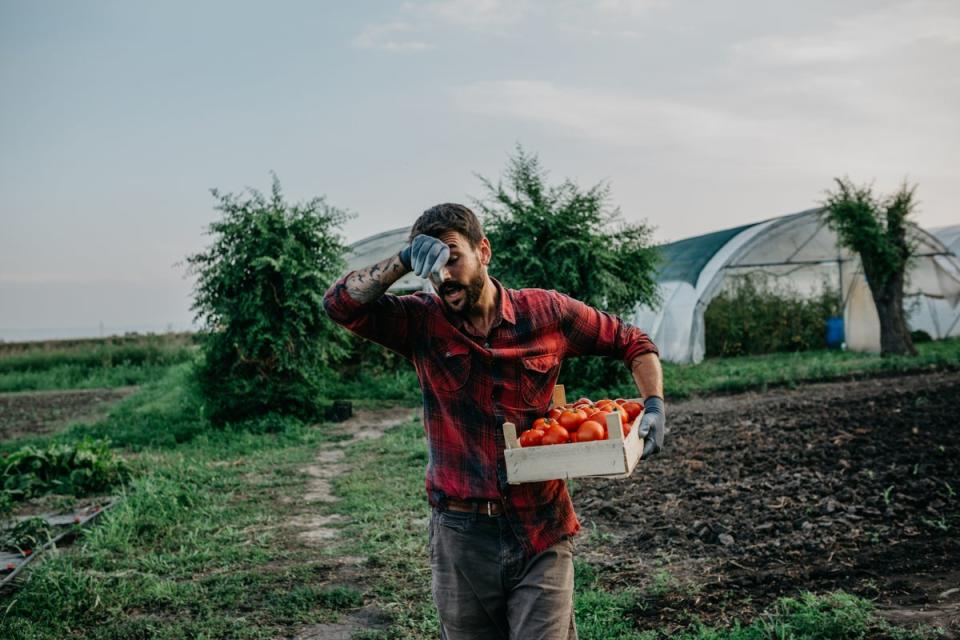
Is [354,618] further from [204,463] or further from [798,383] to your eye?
[798,383]

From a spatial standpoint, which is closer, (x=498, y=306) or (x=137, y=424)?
(x=498, y=306)

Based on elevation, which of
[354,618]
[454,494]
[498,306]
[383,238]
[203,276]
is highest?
[383,238]

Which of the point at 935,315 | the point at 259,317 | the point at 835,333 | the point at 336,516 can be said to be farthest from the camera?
the point at 935,315

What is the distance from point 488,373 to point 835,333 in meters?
19.6

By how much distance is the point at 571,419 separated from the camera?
9.56 feet

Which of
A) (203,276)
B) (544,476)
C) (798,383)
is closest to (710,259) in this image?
(798,383)

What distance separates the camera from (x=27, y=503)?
794cm

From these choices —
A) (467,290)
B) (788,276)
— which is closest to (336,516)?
(467,290)

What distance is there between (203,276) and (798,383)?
9653 mm

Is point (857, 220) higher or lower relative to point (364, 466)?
higher

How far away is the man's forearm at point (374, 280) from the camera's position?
272 centimetres

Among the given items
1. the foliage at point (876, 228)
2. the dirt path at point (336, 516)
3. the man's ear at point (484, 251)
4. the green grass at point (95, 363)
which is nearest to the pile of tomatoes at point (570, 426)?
the man's ear at point (484, 251)

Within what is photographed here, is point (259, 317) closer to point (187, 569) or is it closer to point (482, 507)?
point (187, 569)

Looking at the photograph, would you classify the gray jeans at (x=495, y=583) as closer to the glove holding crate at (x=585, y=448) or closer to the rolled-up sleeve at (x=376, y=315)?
the glove holding crate at (x=585, y=448)
